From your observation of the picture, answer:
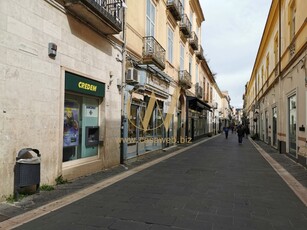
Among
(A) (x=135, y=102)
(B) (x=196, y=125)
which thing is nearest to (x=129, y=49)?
(A) (x=135, y=102)

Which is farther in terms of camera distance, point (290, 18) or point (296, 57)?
point (290, 18)

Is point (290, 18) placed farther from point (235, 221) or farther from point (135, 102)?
point (235, 221)

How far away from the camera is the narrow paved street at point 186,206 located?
172 inches

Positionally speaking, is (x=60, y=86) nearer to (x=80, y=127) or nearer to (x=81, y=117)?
(x=81, y=117)

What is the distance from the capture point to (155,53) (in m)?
13.2

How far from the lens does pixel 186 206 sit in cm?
529

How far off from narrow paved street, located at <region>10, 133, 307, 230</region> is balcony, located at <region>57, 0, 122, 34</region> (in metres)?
4.49

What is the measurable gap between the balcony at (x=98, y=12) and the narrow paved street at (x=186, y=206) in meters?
4.49

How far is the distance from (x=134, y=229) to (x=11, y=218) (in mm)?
2050

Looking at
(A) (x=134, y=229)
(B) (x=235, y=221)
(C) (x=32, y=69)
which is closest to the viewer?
(A) (x=134, y=229)

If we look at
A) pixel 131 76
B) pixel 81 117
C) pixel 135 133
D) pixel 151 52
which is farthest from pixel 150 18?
pixel 81 117

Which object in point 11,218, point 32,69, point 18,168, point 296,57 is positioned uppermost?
point 296,57

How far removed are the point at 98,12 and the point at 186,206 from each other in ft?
18.0

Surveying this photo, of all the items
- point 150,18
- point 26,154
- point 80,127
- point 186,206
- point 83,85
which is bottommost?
point 186,206
